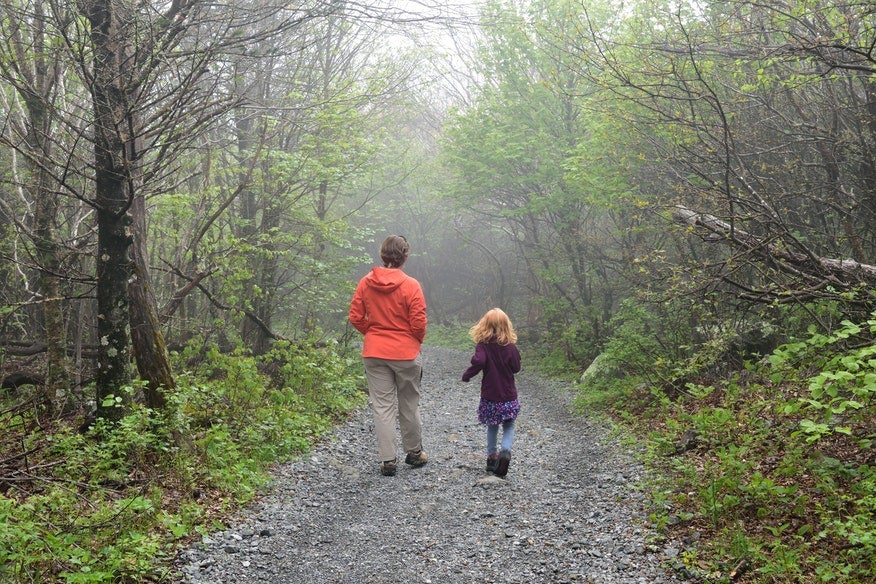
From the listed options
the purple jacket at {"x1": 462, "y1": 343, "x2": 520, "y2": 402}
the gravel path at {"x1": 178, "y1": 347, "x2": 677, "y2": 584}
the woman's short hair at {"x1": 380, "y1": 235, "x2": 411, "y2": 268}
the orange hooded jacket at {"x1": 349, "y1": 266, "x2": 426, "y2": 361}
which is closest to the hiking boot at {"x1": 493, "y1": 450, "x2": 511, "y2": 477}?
the gravel path at {"x1": 178, "y1": 347, "x2": 677, "y2": 584}

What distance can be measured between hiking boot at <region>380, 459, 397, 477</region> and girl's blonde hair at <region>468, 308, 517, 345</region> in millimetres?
1621

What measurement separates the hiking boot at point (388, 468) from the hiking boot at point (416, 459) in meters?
0.30

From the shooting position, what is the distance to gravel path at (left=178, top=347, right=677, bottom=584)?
438 cm

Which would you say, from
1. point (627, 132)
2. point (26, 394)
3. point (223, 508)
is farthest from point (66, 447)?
point (627, 132)

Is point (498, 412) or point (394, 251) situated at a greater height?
point (394, 251)

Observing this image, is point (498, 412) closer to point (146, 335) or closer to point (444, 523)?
point (444, 523)

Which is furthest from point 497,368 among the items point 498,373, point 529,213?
point 529,213

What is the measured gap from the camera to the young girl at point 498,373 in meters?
6.65

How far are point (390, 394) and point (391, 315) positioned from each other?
0.86 meters

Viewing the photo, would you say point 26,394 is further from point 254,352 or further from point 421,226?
point 421,226

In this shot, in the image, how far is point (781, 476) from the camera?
510cm

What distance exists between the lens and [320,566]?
453 cm

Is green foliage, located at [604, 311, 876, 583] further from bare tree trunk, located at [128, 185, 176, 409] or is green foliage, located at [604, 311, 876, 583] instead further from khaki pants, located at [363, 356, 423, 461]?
bare tree trunk, located at [128, 185, 176, 409]

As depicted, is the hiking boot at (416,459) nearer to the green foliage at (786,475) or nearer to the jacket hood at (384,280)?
the jacket hood at (384,280)
